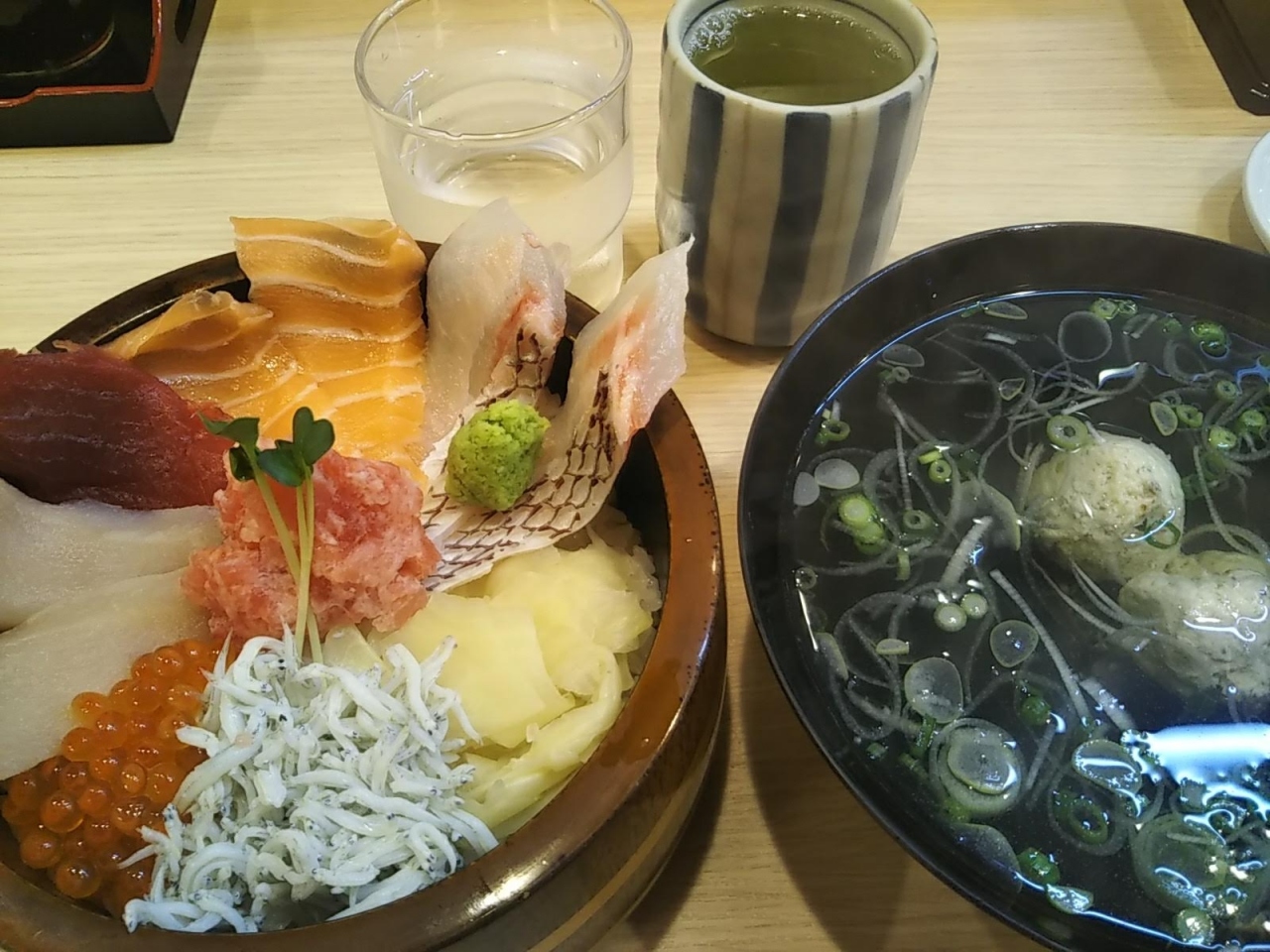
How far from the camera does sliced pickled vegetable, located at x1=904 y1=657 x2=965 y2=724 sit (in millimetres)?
900

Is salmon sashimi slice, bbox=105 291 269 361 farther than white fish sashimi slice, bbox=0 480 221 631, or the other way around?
salmon sashimi slice, bbox=105 291 269 361

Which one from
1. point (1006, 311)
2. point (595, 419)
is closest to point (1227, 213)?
point (1006, 311)

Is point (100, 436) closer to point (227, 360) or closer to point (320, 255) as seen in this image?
point (227, 360)

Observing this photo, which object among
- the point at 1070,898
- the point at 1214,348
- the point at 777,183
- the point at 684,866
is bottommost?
the point at 684,866

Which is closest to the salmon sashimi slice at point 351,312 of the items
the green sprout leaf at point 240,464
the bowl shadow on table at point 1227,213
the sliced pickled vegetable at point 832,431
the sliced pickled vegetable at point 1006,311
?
the green sprout leaf at point 240,464

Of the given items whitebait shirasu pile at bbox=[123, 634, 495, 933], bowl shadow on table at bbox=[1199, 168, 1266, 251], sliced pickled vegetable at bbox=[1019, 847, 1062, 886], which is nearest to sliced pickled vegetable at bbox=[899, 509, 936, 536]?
sliced pickled vegetable at bbox=[1019, 847, 1062, 886]

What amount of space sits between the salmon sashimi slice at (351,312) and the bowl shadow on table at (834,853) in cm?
46

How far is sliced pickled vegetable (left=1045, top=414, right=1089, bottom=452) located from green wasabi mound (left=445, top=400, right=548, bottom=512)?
0.56m

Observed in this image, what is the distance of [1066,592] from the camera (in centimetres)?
98

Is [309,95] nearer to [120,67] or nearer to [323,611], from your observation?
[120,67]

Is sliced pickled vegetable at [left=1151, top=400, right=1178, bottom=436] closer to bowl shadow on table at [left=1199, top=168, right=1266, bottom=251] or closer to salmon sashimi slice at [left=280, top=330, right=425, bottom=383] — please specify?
bowl shadow on table at [left=1199, top=168, right=1266, bottom=251]

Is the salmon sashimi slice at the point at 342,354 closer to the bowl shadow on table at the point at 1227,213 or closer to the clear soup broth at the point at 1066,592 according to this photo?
the clear soup broth at the point at 1066,592

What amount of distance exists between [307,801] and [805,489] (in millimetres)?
565

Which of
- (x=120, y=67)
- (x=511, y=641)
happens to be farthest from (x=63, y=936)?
(x=120, y=67)
